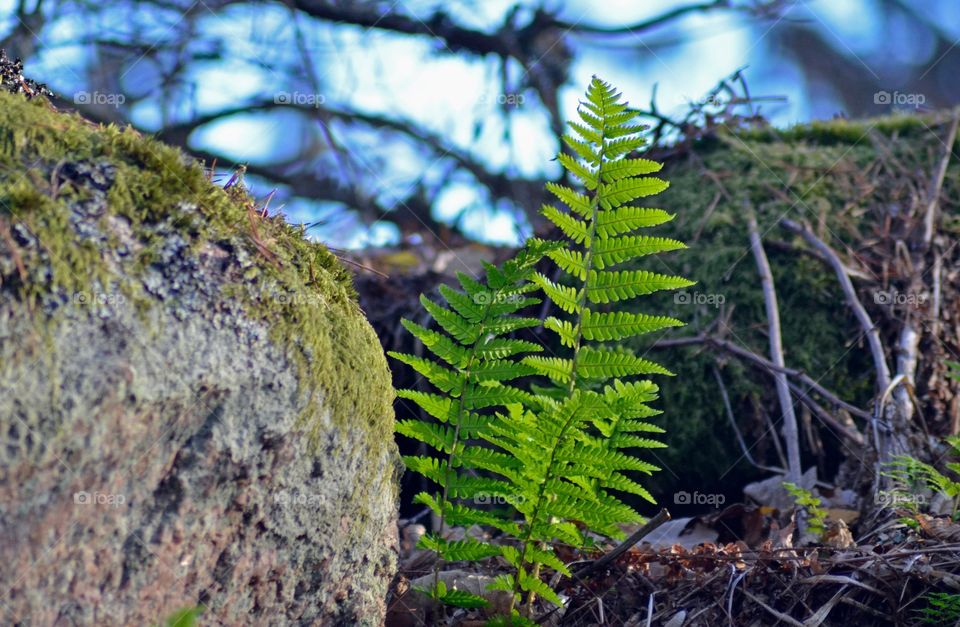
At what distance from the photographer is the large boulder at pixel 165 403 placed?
5.48 ft

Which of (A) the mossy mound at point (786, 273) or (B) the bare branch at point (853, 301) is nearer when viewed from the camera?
(B) the bare branch at point (853, 301)

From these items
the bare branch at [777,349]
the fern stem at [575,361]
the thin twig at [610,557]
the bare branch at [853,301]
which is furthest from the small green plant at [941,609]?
the bare branch at [853,301]

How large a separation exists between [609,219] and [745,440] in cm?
207

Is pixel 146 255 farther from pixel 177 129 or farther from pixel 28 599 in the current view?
pixel 177 129

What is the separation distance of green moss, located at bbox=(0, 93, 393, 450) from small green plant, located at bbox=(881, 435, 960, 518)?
5.80 feet

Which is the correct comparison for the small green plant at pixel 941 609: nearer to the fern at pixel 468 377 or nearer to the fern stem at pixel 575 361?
the fern stem at pixel 575 361

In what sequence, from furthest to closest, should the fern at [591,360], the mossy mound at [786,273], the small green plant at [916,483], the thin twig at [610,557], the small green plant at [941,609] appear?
the mossy mound at [786,273]
the small green plant at [916,483]
the thin twig at [610,557]
the fern at [591,360]
the small green plant at [941,609]

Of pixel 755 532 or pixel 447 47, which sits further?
pixel 447 47

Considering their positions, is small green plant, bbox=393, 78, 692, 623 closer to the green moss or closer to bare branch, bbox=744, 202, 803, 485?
the green moss

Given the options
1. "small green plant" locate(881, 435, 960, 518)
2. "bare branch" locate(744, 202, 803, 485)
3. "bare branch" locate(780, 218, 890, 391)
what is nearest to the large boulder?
"small green plant" locate(881, 435, 960, 518)

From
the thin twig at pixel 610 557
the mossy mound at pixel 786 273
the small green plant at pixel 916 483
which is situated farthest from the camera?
the mossy mound at pixel 786 273

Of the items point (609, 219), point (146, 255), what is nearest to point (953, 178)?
point (609, 219)

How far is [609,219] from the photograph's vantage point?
2.48 meters

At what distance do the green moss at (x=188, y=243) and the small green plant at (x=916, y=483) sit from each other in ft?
5.80
